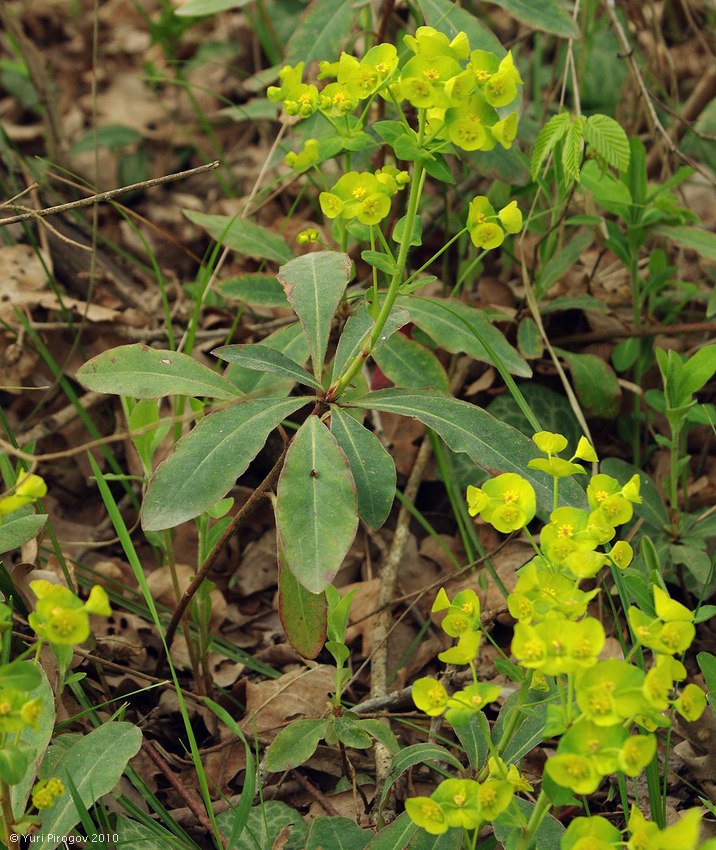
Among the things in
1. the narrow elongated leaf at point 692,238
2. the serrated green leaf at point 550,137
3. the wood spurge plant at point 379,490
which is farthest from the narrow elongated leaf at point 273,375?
the narrow elongated leaf at point 692,238

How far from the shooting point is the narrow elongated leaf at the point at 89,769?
4.62 ft

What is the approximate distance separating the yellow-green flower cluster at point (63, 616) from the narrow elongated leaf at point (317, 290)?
2.29 ft

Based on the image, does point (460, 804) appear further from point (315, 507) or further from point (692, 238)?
point (692, 238)

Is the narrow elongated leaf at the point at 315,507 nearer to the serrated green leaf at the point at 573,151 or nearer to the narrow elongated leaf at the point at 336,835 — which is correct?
the narrow elongated leaf at the point at 336,835

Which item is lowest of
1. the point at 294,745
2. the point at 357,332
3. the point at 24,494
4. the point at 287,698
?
the point at 287,698

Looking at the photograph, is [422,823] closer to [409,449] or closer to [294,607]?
[294,607]

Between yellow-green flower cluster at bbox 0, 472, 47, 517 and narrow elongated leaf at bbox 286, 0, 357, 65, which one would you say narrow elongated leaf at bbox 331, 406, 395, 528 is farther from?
narrow elongated leaf at bbox 286, 0, 357, 65

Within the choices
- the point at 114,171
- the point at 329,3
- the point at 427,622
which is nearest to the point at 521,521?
the point at 427,622

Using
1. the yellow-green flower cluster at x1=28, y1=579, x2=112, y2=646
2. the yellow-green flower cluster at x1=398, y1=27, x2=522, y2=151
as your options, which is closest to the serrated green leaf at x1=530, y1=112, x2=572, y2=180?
the yellow-green flower cluster at x1=398, y1=27, x2=522, y2=151

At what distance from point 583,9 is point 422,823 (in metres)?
2.59

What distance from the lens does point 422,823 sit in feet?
3.99

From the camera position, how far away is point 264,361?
170 cm

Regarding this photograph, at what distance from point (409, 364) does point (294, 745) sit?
0.90 meters

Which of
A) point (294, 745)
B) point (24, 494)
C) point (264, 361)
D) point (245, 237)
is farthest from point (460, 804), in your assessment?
point (245, 237)
